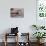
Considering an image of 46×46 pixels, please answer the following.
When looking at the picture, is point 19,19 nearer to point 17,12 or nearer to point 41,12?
point 17,12

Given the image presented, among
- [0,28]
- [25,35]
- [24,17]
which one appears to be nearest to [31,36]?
[25,35]

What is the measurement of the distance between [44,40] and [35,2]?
1.61 meters

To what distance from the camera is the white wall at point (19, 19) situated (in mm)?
6688

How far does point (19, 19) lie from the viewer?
6750 millimetres

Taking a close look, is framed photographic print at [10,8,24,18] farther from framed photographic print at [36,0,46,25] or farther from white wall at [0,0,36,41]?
framed photographic print at [36,0,46,25]

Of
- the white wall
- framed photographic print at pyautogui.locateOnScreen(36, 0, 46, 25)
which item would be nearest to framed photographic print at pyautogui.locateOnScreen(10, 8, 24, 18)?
the white wall

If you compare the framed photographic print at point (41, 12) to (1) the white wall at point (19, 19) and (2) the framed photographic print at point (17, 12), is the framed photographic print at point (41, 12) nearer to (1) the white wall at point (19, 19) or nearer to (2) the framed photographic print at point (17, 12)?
(1) the white wall at point (19, 19)

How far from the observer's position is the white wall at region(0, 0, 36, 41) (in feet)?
21.9

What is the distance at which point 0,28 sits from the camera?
6742mm

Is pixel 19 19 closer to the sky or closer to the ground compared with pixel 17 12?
closer to the ground

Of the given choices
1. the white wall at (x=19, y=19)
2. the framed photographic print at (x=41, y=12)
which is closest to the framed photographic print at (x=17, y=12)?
the white wall at (x=19, y=19)

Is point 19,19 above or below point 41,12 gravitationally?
below

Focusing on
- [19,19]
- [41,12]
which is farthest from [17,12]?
[41,12]

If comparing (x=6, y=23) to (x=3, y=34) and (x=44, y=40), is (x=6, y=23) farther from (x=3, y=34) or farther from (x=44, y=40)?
(x=44, y=40)
